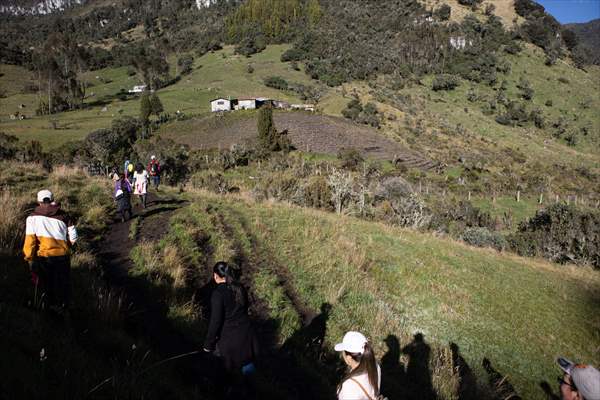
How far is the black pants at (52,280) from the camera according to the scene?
16.9 ft

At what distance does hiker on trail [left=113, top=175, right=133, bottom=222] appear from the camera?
11188 mm

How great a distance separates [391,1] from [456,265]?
546 ft

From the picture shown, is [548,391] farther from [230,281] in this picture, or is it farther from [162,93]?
[162,93]

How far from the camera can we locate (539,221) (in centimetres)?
2786

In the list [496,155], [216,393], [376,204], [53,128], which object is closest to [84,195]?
[216,393]

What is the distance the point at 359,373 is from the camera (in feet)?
11.4

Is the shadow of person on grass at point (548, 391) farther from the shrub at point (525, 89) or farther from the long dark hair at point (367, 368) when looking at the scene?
the shrub at point (525, 89)

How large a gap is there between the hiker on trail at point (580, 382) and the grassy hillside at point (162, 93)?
56.8 m

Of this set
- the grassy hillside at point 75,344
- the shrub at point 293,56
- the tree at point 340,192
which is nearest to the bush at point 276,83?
the shrub at point 293,56

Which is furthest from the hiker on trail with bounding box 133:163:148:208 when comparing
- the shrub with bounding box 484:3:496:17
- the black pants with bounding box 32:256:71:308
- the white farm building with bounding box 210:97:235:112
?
the shrub with bounding box 484:3:496:17

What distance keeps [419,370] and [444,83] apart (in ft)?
333

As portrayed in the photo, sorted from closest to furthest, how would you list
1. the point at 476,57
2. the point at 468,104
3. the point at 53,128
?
the point at 53,128
the point at 468,104
the point at 476,57

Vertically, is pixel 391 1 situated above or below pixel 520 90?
above

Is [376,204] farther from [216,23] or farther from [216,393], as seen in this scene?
[216,23]
